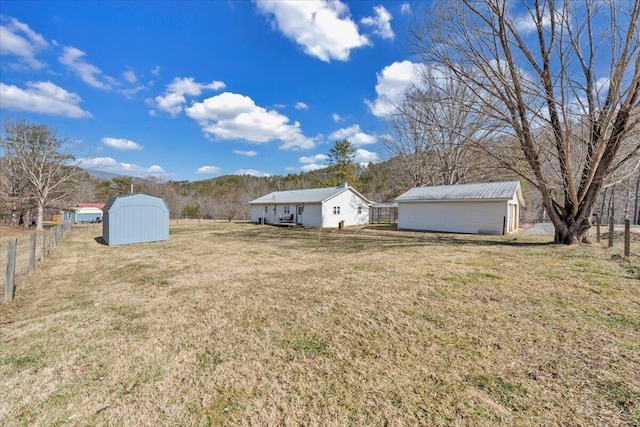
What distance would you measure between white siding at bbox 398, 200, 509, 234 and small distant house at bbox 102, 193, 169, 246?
49.3ft

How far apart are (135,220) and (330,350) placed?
13.9 m

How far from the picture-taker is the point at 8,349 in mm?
3473

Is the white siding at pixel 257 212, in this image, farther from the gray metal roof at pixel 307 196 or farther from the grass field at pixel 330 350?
the grass field at pixel 330 350

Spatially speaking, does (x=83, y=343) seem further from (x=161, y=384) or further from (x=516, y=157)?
(x=516, y=157)

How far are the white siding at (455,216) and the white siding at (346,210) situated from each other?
5887mm

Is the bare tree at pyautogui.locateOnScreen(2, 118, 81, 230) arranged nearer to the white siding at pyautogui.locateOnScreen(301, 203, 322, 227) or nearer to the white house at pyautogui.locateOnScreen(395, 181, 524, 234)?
the white siding at pyautogui.locateOnScreen(301, 203, 322, 227)

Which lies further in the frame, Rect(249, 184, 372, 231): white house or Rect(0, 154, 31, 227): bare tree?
Rect(249, 184, 372, 231): white house

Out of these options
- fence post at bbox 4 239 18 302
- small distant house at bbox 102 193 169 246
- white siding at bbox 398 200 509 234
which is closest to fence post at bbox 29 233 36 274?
fence post at bbox 4 239 18 302

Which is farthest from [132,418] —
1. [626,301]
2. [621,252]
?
[621,252]

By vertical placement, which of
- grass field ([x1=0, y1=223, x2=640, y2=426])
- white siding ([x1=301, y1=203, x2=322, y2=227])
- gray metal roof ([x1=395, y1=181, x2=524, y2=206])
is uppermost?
gray metal roof ([x1=395, y1=181, x2=524, y2=206])

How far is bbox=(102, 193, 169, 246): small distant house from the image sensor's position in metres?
13.2

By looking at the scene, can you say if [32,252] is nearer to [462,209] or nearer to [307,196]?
[462,209]

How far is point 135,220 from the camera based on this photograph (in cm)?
1377

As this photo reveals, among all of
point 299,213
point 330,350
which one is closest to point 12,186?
point 299,213
